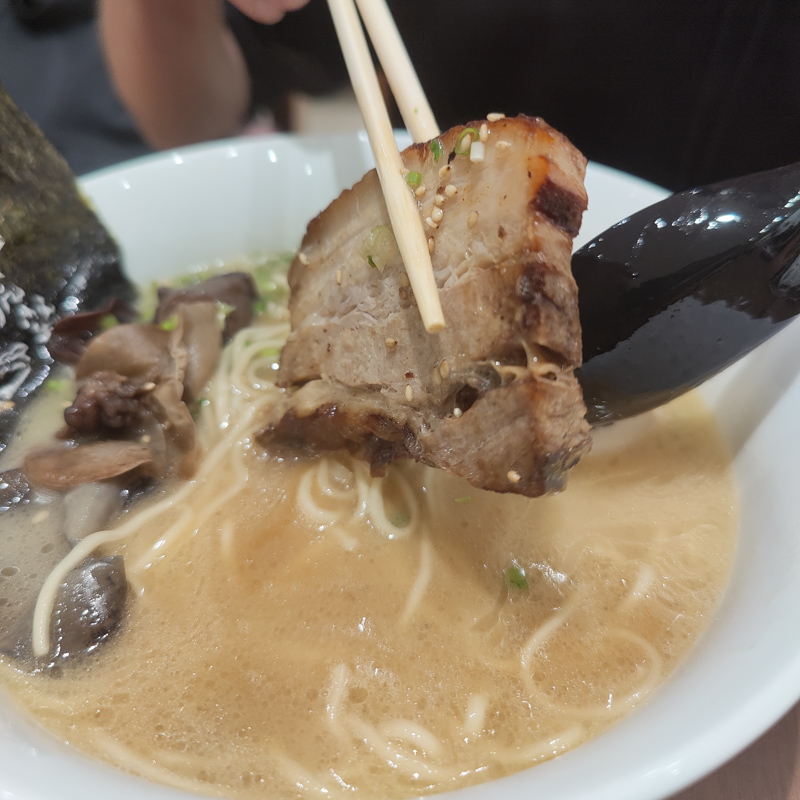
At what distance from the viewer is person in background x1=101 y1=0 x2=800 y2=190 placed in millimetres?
3367

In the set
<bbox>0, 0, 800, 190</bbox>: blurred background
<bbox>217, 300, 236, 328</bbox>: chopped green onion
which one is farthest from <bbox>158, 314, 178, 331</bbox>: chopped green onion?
<bbox>0, 0, 800, 190</bbox>: blurred background

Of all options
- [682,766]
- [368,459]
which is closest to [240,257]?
[368,459]

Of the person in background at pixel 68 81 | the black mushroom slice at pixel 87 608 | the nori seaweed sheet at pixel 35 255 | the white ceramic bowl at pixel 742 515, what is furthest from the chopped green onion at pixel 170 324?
the person in background at pixel 68 81

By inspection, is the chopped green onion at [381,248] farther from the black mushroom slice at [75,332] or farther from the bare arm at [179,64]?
the bare arm at [179,64]

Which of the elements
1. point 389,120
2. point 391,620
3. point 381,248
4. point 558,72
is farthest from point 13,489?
point 558,72

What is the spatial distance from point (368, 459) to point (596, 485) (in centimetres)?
84

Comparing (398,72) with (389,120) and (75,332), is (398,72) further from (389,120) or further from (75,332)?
(75,332)

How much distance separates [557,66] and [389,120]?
236 centimetres

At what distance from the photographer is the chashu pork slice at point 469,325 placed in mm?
1335

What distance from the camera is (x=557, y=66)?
12.1 ft

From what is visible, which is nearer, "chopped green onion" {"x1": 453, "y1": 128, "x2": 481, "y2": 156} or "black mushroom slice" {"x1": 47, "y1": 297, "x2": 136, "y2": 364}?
"chopped green onion" {"x1": 453, "y1": 128, "x2": 481, "y2": 156}

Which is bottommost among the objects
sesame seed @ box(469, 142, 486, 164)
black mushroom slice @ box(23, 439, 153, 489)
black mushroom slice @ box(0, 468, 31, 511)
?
black mushroom slice @ box(0, 468, 31, 511)

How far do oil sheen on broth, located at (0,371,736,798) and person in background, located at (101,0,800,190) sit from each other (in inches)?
92.2

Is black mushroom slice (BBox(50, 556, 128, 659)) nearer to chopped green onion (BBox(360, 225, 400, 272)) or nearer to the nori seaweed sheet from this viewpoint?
the nori seaweed sheet
